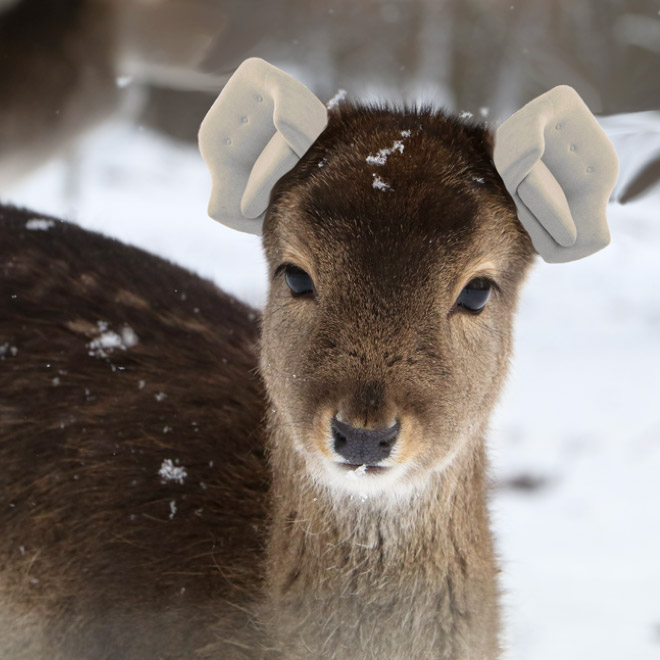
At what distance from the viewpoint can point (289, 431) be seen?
2625mm

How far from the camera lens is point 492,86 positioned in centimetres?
599

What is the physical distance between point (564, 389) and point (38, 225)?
10.5 feet

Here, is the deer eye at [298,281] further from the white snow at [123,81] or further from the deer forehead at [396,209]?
the white snow at [123,81]

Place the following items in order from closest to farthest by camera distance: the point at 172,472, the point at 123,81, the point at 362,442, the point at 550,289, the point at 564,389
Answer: the point at 362,442 → the point at 172,472 → the point at 564,389 → the point at 550,289 → the point at 123,81

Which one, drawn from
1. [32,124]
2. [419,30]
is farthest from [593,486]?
[32,124]

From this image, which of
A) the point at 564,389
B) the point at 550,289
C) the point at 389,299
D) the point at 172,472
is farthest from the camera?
the point at 550,289

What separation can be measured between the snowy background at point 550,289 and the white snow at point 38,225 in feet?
4.48

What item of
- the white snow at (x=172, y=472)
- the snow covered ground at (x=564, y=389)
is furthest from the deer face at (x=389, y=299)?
the snow covered ground at (x=564, y=389)

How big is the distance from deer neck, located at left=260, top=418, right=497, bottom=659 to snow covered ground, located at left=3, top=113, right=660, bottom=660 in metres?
0.64

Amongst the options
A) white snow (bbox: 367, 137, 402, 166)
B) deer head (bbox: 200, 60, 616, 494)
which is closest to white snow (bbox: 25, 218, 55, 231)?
deer head (bbox: 200, 60, 616, 494)

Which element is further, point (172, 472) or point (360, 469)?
point (172, 472)

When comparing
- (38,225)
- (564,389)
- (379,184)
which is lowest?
(379,184)

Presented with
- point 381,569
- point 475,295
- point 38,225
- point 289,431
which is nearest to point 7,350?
point 38,225

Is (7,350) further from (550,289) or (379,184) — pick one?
(550,289)
